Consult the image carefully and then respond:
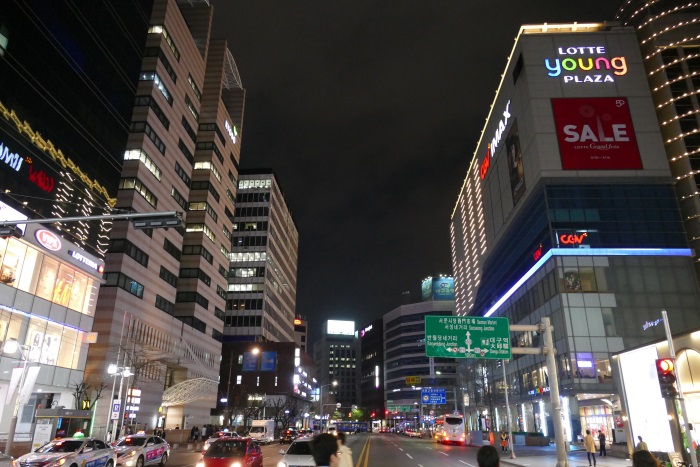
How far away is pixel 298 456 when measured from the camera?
58.6 ft

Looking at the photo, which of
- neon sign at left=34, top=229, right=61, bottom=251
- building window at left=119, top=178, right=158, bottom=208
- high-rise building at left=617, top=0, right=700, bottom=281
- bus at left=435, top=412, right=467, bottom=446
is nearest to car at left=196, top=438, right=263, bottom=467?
neon sign at left=34, top=229, right=61, bottom=251

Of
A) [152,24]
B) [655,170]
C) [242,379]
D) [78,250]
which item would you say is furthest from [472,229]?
[78,250]

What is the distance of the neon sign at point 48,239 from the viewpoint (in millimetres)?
35000

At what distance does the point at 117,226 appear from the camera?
179 feet

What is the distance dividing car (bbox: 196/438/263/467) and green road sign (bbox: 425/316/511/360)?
449 inches

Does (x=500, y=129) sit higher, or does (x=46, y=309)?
(x=500, y=129)

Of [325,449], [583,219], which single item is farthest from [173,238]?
[325,449]

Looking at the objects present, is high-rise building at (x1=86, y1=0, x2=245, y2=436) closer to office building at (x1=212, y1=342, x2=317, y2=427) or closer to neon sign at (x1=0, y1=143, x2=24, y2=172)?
neon sign at (x1=0, y1=143, x2=24, y2=172)

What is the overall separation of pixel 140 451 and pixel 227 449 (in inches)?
357

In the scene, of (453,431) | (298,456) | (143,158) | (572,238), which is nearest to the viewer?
(298,456)

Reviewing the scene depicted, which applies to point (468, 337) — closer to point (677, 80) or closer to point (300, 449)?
point (300, 449)

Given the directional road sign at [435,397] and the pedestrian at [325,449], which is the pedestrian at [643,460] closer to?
the pedestrian at [325,449]

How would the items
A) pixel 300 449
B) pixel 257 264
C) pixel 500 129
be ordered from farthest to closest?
pixel 257 264
pixel 500 129
pixel 300 449

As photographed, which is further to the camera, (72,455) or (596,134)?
(596,134)
